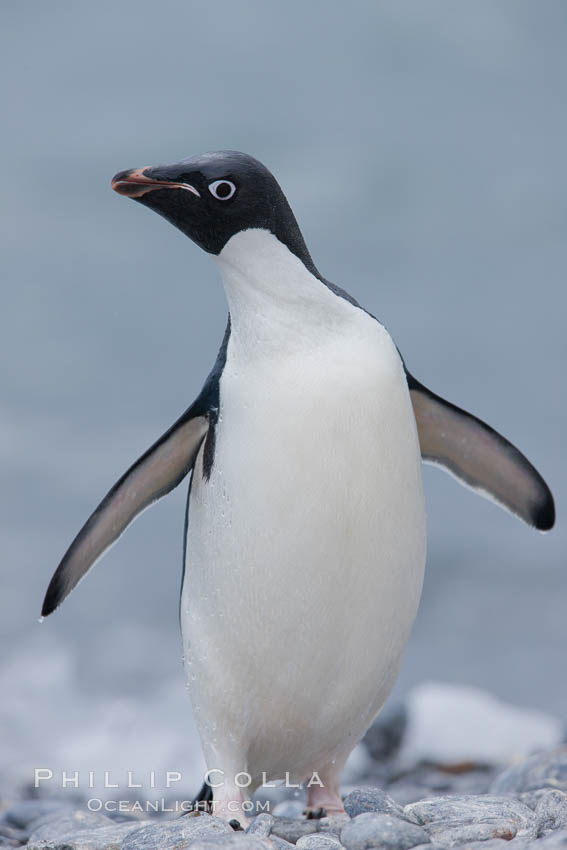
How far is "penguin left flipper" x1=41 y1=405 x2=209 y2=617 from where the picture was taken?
3598mm

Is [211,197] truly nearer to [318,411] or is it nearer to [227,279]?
[227,279]

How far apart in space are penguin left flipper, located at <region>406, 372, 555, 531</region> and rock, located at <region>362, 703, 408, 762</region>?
5.19 m

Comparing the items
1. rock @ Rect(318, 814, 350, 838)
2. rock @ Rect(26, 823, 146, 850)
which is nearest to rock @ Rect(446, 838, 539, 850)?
rock @ Rect(318, 814, 350, 838)

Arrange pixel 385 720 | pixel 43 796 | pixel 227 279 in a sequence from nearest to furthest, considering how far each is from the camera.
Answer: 1. pixel 227 279
2. pixel 43 796
3. pixel 385 720

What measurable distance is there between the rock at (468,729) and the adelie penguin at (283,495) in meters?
5.31


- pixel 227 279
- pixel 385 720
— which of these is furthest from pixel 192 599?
pixel 385 720

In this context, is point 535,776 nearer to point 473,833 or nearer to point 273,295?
point 473,833

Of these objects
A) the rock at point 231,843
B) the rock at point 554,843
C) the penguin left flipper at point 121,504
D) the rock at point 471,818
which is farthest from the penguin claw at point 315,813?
the rock at point 554,843

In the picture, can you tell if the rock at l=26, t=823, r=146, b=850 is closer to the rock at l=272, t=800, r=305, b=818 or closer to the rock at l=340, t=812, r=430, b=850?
the rock at l=340, t=812, r=430, b=850

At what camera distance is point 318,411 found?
322cm

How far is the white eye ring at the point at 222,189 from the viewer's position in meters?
3.21

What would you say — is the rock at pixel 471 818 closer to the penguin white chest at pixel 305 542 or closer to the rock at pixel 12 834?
the penguin white chest at pixel 305 542

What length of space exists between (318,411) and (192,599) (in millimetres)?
810

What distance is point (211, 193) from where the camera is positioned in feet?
10.6
